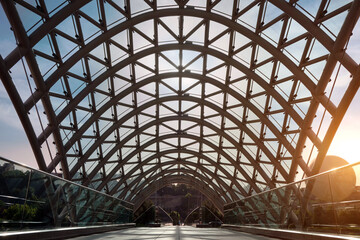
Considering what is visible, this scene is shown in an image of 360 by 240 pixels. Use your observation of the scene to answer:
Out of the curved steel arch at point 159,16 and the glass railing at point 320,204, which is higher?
the curved steel arch at point 159,16

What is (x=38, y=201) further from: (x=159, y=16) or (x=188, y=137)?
(x=188, y=137)

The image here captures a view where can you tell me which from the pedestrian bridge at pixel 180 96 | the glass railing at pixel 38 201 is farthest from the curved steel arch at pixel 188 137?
the glass railing at pixel 38 201

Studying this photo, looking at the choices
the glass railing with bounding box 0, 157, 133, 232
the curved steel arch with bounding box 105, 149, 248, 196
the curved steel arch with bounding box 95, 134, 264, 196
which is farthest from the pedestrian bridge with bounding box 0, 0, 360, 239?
the curved steel arch with bounding box 105, 149, 248, 196

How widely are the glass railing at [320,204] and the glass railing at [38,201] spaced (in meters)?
6.47

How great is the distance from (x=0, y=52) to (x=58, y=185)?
12.4 m

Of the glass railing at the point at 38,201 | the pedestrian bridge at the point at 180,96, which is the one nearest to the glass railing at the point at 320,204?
the pedestrian bridge at the point at 180,96

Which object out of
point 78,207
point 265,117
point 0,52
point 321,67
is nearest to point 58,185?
point 78,207

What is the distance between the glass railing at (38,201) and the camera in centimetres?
584

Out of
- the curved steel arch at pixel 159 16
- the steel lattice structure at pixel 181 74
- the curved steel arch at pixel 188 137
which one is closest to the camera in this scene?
the steel lattice structure at pixel 181 74

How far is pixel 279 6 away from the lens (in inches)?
711

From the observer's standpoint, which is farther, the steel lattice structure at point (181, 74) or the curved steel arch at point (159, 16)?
the curved steel arch at point (159, 16)

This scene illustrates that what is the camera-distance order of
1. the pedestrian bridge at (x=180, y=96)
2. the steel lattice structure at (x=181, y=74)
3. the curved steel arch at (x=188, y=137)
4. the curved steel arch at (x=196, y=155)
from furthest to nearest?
the curved steel arch at (x=196, y=155) → the curved steel arch at (x=188, y=137) → the steel lattice structure at (x=181, y=74) → the pedestrian bridge at (x=180, y=96)

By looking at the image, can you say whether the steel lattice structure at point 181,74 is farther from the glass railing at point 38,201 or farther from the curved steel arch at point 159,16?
the glass railing at point 38,201

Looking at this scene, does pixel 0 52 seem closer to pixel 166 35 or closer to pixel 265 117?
pixel 166 35
